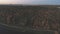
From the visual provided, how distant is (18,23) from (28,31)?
8 cm

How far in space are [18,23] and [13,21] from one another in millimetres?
35

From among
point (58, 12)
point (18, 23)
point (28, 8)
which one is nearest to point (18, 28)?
point (18, 23)

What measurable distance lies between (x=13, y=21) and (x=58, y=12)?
29 centimetres

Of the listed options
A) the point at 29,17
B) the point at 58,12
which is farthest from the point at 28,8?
the point at 58,12

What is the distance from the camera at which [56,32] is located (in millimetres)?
760

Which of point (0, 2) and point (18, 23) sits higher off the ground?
point (0, 2)

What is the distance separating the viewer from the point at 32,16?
0.78 meters

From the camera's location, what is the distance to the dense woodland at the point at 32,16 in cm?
75

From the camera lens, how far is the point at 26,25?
0.79m

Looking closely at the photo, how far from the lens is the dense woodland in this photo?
746mm

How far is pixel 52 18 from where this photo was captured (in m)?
0.75

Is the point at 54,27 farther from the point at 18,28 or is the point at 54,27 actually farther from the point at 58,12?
the point at 18,28

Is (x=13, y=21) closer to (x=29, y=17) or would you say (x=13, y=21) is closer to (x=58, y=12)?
(x=29, y=17)

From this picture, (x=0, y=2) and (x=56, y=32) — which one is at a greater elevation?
(x=0, y=2)
